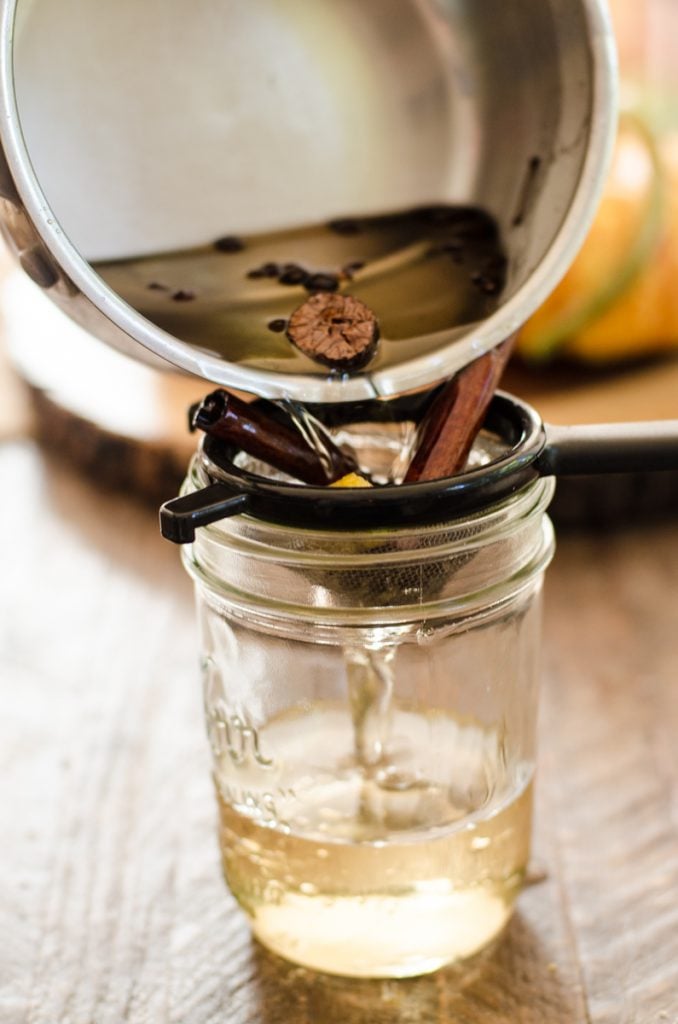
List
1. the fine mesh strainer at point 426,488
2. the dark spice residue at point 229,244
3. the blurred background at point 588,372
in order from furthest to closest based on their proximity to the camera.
→ 1. the blurred background at point 588,372
2. the dark spice residue at point 229,244
3. the fine mesh strainer at point 426,488

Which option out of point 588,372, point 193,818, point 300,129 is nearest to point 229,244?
point 300,129

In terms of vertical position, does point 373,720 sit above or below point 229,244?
below

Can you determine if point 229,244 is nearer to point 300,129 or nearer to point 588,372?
point 300,129

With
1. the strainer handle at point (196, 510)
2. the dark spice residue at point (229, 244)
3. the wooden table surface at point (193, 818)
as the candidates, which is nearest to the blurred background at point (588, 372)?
the wooden table surface at point (193, 818)

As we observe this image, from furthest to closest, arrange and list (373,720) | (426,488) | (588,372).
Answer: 1. (588,372)
2. (373,720)
3. (426,488)

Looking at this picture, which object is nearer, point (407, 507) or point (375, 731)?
point (407, 507)

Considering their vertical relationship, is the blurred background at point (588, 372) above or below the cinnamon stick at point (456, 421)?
below

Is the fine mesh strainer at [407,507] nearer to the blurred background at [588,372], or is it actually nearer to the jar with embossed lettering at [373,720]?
the jar with embossed lettering at [373,720]
